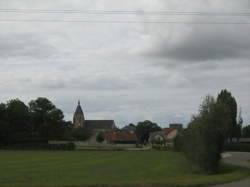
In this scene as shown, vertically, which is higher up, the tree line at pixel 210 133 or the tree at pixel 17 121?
the tree at pixel 17 121

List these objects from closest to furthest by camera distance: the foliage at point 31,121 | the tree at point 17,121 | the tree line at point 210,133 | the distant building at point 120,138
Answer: the tree line at point 210,133, the foliage at point 31,121, the tree at point 17,121, the distant building at point 120,138

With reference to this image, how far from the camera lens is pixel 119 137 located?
175375mm

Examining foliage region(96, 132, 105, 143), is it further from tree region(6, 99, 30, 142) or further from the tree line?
the tree line

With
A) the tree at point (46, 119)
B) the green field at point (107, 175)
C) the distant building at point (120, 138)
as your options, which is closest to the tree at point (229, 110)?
the green field at point (107, 175)

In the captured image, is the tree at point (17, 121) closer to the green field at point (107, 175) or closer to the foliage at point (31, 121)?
the foliage at point (31, 121)

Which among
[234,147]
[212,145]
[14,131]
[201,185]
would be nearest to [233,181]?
[201,185]

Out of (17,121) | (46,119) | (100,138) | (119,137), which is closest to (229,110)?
(17,121)

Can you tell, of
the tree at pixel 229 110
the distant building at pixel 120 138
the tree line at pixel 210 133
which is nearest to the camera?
the tree line at pixel 210 133

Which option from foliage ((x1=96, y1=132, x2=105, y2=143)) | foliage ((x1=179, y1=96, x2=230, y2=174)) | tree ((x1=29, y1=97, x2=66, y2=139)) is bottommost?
foliage ((x1=179, y1=96, x2=230, y2=174))

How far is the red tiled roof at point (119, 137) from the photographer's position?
174 metres

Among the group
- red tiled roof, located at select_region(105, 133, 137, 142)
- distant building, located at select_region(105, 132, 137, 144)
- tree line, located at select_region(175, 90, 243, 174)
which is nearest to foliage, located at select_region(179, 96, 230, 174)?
tree line, located at select_region(175, 90, 243, 174)

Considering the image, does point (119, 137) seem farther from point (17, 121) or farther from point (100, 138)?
point (17, 121)

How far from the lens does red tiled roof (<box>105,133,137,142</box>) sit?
173625 millimetres

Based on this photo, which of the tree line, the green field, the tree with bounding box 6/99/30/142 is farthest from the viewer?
the tree with bounding box 6/99/30/142
